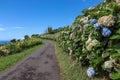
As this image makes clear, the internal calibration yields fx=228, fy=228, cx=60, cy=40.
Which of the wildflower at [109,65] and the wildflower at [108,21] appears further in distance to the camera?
the wildflower at [108,21]

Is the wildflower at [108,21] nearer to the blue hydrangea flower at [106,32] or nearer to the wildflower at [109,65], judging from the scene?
the blue hydrangea flower at [106,32]

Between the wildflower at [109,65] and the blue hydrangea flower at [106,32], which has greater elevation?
the blue hydrangea flower at [106,32]

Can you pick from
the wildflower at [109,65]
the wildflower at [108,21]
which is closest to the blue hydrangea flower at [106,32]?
the wildflower at [108,21]

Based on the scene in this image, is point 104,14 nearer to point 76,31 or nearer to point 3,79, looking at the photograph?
point 76,31

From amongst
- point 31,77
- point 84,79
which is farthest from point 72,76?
point 31,77

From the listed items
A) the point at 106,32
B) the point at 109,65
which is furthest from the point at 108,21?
the point at 109,65

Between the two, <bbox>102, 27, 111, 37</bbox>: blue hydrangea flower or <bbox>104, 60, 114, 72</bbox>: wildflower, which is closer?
<bbox>104, 60, 114, 72</bbox>: wildflower

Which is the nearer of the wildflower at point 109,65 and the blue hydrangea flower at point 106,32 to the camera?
the wildflower at point 109,65

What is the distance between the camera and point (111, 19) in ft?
22.5

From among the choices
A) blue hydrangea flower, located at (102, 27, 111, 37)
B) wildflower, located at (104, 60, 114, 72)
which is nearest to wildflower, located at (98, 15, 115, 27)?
blue hydrangea flower, located at (102, 27, 111, 37)

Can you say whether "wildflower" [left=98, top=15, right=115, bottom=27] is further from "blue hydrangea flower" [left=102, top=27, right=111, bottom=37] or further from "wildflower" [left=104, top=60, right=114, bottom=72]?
"wildflower" [left=104, top=60, right=114, bottom=72]

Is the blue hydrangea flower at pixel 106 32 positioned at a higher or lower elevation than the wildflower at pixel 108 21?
lower

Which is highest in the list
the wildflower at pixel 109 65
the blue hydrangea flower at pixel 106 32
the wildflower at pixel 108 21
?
the wildflower at pixel 108 21

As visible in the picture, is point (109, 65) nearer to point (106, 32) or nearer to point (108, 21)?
point (106, 32)
